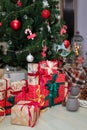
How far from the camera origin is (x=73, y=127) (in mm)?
1175

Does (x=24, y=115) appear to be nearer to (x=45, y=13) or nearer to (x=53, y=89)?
(x=53, y=89)

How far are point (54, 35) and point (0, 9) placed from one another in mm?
452

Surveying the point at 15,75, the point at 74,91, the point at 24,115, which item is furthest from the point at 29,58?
the point at 24,115

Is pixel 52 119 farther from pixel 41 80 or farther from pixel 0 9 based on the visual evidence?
pixel 0 9

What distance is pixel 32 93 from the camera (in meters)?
1.37

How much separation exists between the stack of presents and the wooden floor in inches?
1.3

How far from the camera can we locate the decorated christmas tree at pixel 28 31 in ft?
5.10

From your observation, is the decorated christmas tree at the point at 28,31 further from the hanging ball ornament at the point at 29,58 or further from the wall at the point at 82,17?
the wall at the point at 82,17

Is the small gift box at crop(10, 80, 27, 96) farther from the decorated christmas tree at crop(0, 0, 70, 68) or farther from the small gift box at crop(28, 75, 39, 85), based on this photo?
the decorated christmas tree at crop(0, 0, 70, 68)

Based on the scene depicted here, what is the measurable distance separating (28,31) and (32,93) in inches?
18.5

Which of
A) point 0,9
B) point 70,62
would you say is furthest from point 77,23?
point 0,9

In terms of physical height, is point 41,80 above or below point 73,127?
above

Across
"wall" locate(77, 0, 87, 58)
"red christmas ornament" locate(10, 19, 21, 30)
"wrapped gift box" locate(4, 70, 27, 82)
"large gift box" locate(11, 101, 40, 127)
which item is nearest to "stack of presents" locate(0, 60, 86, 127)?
"large gift box" locate(11, 101, 40, 127)

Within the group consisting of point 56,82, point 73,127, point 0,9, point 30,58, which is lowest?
point 73,127
